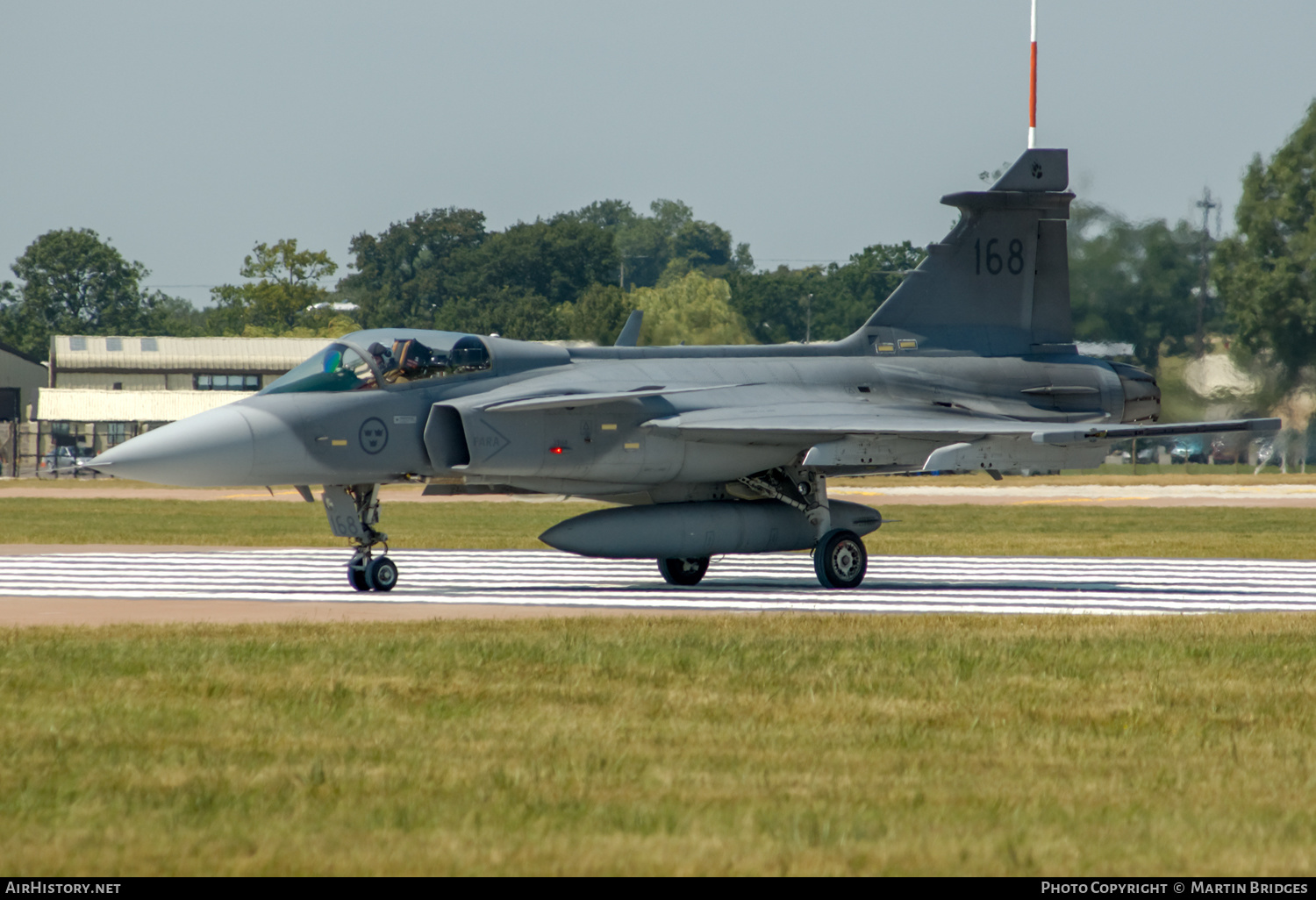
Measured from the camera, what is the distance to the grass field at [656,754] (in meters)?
5.39

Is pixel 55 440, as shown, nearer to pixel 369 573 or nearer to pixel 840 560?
pixel 369 573

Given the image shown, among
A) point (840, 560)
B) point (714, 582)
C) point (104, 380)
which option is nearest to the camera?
point (840, 560)

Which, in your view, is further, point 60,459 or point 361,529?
point 60,459

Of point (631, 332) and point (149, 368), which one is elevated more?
point (631, 332)

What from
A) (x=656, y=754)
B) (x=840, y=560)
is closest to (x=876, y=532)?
(x=840, y=560)

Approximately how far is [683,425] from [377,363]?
10.3ft

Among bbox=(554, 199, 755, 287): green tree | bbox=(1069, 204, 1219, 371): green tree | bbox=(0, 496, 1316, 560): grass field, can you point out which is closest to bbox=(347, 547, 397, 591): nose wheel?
bbox=(0, 496, 1316, 560): grass field

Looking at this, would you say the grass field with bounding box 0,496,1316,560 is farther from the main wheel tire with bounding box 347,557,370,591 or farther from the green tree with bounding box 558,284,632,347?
the green tree with bounding box 558,284,632,347

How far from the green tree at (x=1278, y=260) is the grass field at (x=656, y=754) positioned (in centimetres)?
3157

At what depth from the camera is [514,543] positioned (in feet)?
84.6

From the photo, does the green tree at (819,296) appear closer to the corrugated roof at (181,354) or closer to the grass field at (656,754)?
the corrugated roof at (181,354)

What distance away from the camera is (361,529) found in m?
15.8
